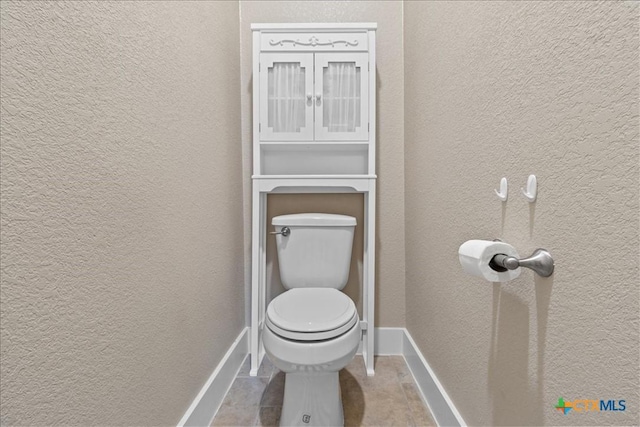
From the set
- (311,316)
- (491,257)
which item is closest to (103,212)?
(311,316)

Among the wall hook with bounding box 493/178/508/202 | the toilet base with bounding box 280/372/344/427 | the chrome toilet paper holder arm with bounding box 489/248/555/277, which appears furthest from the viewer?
the toilet base with bounding box 280/372/344/427

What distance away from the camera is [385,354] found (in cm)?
155

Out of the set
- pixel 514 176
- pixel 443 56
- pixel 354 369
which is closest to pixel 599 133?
pixel 514 176

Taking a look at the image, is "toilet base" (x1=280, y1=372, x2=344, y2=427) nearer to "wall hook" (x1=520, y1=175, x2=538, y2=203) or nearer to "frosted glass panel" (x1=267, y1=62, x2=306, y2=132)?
"wall hook" (x1=520, y1=175, x2=538, y2=203)

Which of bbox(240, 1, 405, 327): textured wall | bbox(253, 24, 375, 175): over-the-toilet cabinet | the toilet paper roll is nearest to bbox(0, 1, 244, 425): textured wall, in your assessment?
bbox(253, 24, 375, 175): over-the-toilet cabinet

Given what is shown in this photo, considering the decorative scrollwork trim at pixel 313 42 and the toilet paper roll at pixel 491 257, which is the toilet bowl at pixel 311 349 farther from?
the decorative scrollwork trim at pixel 313 42

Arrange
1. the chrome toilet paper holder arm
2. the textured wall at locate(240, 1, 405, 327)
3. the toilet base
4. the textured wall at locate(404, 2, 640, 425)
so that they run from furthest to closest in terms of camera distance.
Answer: the textured wall at locate(240, 1, 405, 327)
the toilet base
the chrome toilet paper holder arm
the textured wall at locate(404, 2, 640, 425)

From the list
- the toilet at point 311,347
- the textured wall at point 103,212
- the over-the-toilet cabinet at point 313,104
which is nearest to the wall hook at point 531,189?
the toilet at point 311,347

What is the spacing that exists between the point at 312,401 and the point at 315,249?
627 mm

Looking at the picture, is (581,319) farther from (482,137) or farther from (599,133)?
(482,137)

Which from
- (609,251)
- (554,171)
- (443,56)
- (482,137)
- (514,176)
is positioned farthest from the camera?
(443,56)

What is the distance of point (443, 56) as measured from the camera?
1.04 meters

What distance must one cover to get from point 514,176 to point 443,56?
62cm

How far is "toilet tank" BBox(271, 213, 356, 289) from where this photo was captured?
1.39m
